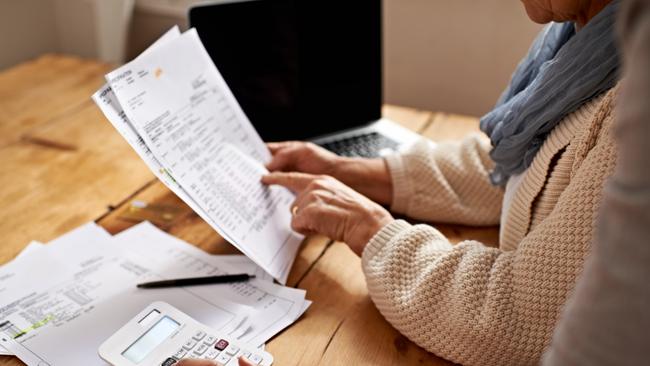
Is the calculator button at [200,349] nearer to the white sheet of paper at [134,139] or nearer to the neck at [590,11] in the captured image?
the white sheet of paper at [134,139]

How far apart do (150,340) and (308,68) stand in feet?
2.34

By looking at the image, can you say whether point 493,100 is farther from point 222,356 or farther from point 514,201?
point 222,356

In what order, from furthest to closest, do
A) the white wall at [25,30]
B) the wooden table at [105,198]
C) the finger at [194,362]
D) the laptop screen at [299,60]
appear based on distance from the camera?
the white wall at [25,30] → the laptop screen at [299,60] → the wooden table at [105,198] → the finger at [194,362]

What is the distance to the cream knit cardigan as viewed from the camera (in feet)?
2.03

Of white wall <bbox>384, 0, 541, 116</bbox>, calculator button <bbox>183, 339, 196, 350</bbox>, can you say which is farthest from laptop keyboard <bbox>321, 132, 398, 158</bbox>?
white wall <bbox>384, 0, 541, 116</bbox>

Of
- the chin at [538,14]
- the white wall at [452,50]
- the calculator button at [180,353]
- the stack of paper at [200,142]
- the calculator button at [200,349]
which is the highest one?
the chin at [538,14]

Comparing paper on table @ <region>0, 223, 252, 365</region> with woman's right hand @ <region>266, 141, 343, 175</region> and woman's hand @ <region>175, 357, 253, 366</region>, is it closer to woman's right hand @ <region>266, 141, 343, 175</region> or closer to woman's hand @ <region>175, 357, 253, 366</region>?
woman's hand @ <region>175, 357, 253, 366</region>

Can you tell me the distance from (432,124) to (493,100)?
679 millimetres

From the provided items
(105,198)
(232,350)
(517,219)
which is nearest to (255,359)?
(232,350)

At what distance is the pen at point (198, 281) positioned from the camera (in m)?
0.79

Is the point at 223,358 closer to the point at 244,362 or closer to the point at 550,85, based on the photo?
the point at 244,362

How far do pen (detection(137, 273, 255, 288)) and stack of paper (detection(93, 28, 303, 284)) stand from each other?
Result: 37 millimetres

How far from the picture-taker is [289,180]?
94cm

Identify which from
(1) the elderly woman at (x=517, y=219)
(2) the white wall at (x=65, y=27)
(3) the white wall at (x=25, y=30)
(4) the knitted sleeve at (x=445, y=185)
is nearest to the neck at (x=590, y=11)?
(1) the elderly woman at (x=517, y=219)
